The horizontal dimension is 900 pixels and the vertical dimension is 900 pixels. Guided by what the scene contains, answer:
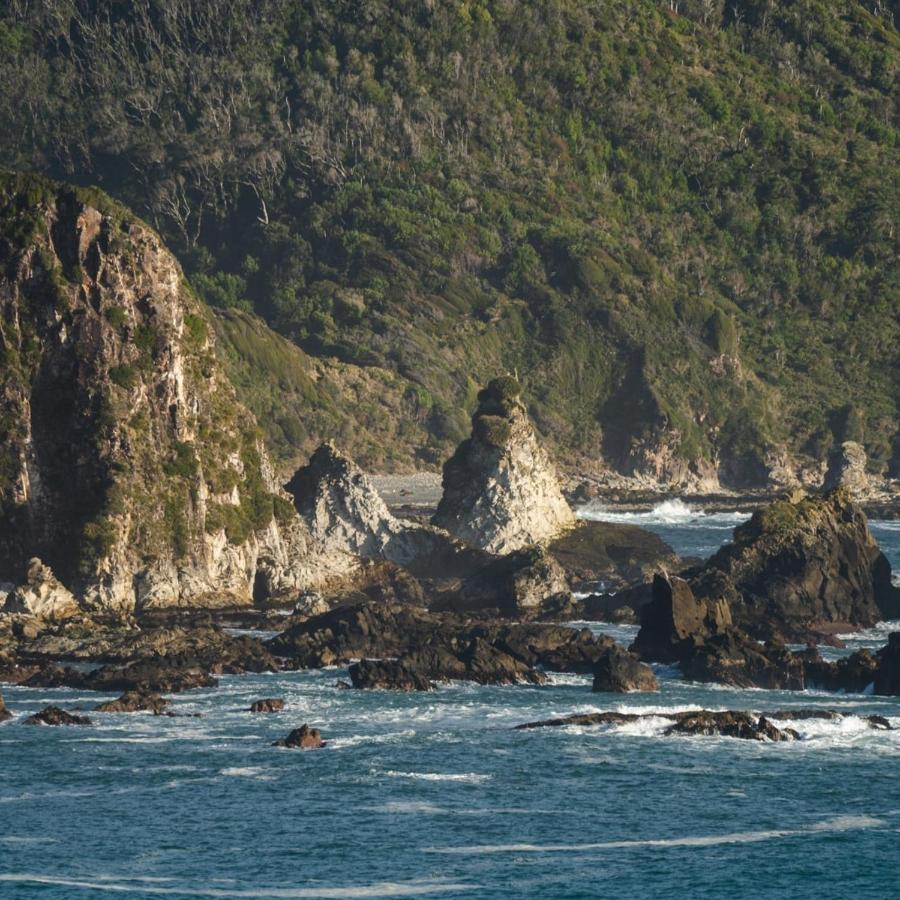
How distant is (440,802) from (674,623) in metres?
34.7

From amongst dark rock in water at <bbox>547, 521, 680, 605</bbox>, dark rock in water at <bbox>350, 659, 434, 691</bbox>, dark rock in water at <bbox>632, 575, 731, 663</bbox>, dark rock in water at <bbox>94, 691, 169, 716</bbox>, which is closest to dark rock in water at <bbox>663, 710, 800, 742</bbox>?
dark rock in water at <bbox>350, 659, 434, 691</bbox>

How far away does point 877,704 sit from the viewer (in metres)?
114

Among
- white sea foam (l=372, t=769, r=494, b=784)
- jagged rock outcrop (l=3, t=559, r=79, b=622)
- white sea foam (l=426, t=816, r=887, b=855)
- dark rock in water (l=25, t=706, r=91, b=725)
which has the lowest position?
white sea foam (l=426, t=816, r=887, b=855)

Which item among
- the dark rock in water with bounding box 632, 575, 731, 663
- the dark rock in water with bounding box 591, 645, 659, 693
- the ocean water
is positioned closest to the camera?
the ocean water

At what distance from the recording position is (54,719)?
105562 millimetres

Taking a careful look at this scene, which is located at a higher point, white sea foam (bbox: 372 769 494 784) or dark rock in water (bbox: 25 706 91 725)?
dark rock in water (bbox: 25 706 91 725)

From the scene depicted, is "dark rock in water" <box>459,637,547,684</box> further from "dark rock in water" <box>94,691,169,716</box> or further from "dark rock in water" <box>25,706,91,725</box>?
"dark rock in water" <box>25,706,91,725</box>

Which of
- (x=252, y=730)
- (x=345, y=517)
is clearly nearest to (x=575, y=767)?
(x=252, y=730)

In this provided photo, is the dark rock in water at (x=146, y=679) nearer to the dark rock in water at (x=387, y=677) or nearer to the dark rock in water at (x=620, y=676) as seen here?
the dark rock in water at (x=387, y=677)

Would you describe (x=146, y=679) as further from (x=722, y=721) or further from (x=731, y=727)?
(x=731, y=727)

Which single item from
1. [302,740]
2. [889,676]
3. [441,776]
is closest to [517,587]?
[889,676]

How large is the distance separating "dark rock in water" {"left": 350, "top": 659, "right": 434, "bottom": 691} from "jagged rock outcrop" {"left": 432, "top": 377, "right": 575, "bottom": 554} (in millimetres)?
40476

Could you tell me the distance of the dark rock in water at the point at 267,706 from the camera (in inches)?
4289

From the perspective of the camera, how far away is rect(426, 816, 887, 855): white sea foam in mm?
84562
